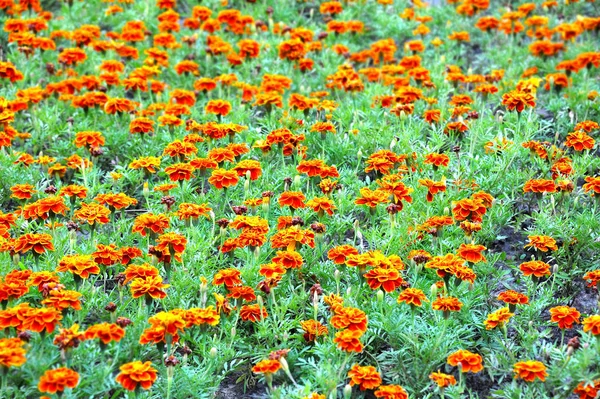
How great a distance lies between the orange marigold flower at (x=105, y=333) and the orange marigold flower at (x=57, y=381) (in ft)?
0.72

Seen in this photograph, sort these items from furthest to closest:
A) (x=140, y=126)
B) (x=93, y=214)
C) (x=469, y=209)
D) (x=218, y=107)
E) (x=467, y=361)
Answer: (x=218, y=107) → (x=140, y=126) → (x=469, y=209) → (x=93, y=214) → (x=467, y=361)

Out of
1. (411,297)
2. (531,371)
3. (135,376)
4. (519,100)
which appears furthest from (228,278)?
(519,100)

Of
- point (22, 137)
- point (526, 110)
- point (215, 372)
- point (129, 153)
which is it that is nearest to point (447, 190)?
point (526, 110)

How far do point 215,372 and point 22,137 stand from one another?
2.54 m

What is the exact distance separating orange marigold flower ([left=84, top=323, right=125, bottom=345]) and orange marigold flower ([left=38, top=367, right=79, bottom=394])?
0.22 meters

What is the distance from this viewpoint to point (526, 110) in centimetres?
589

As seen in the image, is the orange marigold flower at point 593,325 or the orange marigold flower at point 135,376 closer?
the orange marigold flower at point 135,376

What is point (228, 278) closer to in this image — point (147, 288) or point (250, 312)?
point (250, 312)

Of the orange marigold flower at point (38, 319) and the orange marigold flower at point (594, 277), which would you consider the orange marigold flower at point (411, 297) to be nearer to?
the orange marigold flower at point (594, 277)

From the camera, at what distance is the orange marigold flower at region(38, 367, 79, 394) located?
3.16 m

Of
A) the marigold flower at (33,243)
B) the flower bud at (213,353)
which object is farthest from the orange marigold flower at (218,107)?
the flower bud at (213,353)

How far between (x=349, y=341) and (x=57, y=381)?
4.14 feet

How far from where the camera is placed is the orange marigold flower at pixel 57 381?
124 inches

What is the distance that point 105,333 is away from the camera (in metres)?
3.42
